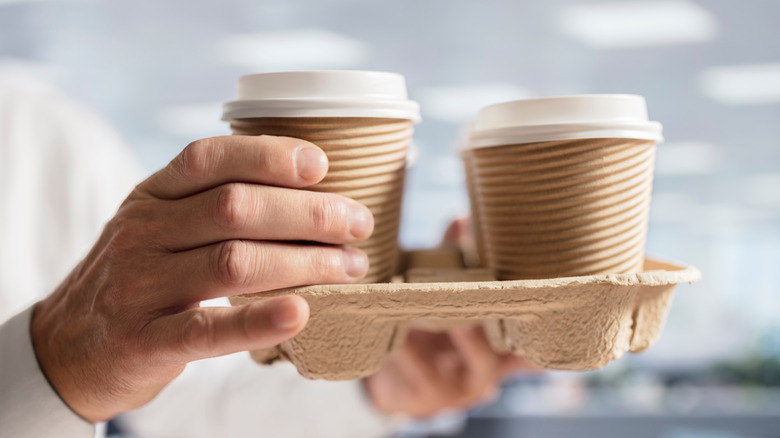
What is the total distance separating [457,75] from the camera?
358 cm

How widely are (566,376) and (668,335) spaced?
1.16m

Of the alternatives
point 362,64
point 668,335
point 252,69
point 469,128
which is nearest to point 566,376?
point 668,335

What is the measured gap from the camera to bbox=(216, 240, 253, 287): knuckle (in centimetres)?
41

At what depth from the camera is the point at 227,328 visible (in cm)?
39

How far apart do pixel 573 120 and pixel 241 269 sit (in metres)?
0.28

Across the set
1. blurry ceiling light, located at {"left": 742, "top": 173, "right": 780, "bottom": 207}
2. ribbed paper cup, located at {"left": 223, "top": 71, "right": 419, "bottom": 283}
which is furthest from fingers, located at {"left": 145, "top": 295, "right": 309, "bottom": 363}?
blurry ceiling light, located at {"left": 742, "top": 173, "right": 780, "bottom": 207}

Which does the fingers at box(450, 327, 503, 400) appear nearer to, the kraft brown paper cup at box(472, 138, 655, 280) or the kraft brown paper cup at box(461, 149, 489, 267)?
the kraft brown paper cup at box(461, 149, 489, 267)

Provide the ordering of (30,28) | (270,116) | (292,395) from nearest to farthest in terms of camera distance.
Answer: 1. (270,116)
2. (292,395)
3. (30,28)

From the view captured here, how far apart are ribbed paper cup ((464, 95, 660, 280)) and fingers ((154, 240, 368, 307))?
16 centimetres

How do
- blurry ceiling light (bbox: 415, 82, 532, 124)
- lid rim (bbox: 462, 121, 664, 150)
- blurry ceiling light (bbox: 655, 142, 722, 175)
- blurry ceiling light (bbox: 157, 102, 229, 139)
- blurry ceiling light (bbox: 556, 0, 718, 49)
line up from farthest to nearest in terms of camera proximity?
1. blurry ceiling light (bbox: 655, 142, 722, 175)
2. blurry ceiling light (bbox: 157, 102, 229, 139)
3. blurry ceiling light (bbox: 415, 82, 532, 124)
4. blurry ceiling light (bbox: 556, 0, 718, 49)
5. lid rim (bbox: 462, 121, 664, 150)

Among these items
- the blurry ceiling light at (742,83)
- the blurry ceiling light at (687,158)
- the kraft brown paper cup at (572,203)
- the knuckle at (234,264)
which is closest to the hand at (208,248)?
the knuckle at (234,264)

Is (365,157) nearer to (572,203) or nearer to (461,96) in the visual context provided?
(572,203)

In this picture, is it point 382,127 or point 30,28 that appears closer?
point 382,127

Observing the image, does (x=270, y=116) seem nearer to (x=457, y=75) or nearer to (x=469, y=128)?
(x=469, y=128)
